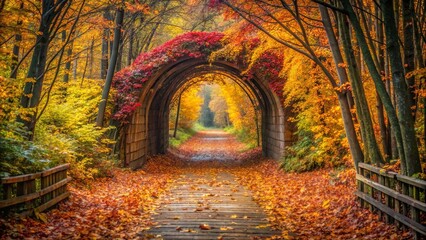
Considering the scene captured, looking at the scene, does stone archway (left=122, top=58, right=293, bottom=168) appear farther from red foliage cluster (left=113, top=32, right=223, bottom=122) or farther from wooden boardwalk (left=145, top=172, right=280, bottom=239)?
wooden boardwalk (left=145, top=172, right=280, bottom=239)

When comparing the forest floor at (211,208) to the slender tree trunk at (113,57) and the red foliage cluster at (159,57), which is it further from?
the red foliage cluster at (159,57)

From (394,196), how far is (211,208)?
3.57 meters

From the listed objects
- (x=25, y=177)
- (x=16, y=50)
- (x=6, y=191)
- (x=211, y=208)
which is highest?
(x=16, y=50)

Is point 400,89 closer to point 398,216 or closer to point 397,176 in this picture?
point 397,176

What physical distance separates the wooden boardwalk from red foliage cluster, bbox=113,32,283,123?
4.97 m

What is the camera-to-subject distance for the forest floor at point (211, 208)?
5652 millimetres

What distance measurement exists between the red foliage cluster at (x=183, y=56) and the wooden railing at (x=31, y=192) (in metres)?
7.55

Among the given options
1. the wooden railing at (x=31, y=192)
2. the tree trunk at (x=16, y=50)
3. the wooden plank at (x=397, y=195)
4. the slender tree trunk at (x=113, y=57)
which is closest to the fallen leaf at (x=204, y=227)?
the wooden railing at (x=31, y=192)

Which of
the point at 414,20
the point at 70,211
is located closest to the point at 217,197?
the point at 70,211

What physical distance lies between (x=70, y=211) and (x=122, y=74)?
8684 mm

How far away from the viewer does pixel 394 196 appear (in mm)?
5480

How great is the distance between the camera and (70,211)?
6934 millimetres

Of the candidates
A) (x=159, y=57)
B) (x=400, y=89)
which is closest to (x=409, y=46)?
(x=400, y=89)

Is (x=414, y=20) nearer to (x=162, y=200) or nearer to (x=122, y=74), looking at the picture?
(x=162, y=200)
